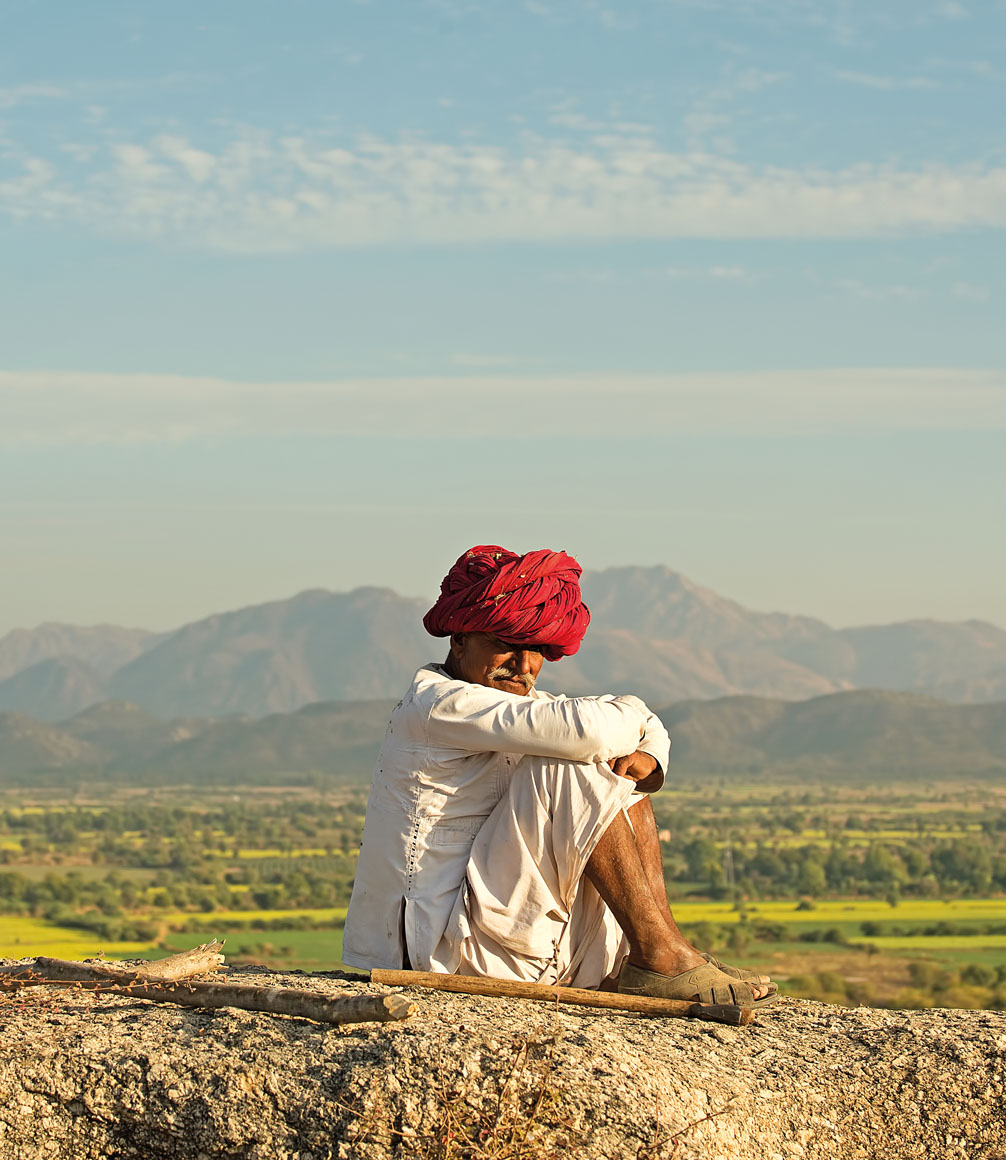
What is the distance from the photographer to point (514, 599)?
20.2 feet

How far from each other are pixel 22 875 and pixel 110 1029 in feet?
219

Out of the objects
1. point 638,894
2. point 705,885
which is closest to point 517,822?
point 638,894

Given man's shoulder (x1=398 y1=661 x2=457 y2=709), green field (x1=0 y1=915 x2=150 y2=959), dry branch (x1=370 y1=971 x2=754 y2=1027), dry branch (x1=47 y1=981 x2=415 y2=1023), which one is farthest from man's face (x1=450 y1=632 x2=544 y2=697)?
green field (x1=0 y1=915 x2=150 y2=959)

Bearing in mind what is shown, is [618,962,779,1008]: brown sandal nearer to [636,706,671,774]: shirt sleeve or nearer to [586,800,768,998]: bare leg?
[586,800,768,998]: bare leg

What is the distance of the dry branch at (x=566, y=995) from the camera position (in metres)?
5.71

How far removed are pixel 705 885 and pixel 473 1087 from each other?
69.8 m

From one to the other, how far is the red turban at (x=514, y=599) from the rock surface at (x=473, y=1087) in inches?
54.4

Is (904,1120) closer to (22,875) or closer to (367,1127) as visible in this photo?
(367,1127)

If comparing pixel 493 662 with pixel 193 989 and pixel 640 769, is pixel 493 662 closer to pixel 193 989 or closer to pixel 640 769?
pixel 640 769

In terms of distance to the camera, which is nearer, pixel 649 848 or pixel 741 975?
pixel 649 848

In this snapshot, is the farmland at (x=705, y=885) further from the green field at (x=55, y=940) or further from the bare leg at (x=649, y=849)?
the bare leg at (x=649, y=849)

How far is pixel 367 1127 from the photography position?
4871mm

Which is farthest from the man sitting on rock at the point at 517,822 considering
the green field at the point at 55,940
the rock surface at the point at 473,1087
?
the green field at the point at 55,940

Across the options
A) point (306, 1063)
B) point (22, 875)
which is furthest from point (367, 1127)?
point (22, 875)
